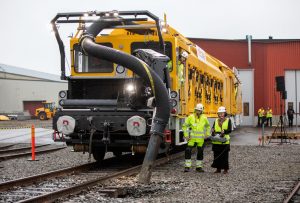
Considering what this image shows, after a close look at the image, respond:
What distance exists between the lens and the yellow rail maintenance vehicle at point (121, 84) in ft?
37.6

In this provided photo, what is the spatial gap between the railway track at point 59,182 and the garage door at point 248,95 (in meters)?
29.9

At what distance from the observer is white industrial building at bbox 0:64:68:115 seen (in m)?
75.9

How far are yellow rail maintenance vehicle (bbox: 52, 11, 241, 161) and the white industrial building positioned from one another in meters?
64.6

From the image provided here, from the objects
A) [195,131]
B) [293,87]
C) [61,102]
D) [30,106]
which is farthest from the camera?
[30,106]

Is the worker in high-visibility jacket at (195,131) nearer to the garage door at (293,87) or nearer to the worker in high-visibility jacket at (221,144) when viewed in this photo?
the worker in high-visibility jacket at (221,144)

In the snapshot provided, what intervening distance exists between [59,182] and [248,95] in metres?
34.3

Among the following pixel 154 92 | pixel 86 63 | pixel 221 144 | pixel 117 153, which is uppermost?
pixel 86 63

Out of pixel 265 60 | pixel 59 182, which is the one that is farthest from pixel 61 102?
pixel 265 60

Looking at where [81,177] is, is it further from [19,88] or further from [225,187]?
[19,88]

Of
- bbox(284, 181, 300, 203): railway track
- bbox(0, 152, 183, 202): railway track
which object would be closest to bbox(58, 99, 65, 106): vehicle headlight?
bbox(0, 152, 183, 202): railway track

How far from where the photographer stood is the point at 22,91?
7825 centimetres

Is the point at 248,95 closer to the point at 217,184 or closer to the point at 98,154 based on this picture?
the point at 98,154

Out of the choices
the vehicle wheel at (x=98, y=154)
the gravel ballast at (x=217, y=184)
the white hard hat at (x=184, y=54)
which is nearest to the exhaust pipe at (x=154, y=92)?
the gravel ballast at (x=217, y=184)

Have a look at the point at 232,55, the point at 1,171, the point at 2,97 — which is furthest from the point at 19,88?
the point at 1,171
